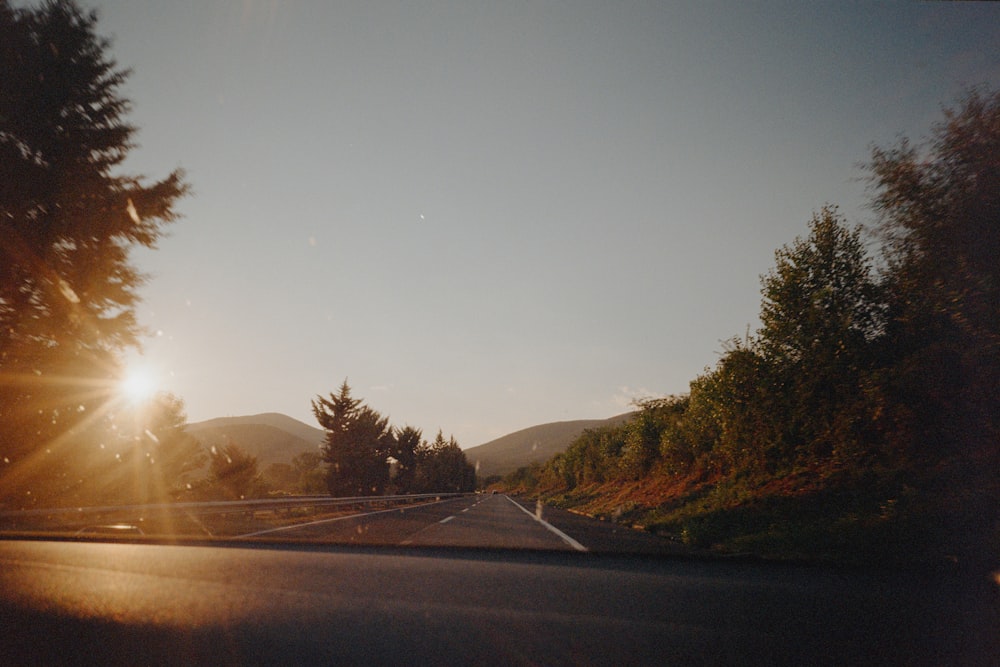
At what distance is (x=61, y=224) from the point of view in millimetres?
12062

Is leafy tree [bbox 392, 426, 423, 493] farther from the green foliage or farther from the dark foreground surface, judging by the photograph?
the dark foreground surface

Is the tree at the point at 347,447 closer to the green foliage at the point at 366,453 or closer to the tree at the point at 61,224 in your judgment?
the green foliage at the point at 366,453

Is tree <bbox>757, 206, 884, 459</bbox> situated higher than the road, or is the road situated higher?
tree <bbox>757, 206, 884, 459</bbox>

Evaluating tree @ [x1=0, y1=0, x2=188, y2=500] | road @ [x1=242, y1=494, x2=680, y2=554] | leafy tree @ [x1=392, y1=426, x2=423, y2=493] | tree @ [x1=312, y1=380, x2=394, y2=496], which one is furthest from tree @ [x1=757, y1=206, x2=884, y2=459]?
leafy tree @ [x1=392, y1=426, x2=423, y2=493]

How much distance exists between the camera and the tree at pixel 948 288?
7.85m

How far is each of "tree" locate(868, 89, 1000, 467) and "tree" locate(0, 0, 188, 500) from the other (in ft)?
59.5

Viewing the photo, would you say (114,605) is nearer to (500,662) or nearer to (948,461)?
(500,662)

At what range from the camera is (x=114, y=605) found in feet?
4.95

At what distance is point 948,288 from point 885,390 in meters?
2.60

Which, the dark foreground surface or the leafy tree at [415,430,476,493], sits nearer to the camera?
the dark foreground surface

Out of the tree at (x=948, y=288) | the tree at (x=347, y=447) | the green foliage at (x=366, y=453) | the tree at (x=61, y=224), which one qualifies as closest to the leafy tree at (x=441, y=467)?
the green foliage at (x=366, y=453)

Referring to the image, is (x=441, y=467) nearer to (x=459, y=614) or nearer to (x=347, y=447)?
(x=347, y=447)

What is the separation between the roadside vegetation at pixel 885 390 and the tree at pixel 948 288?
0.07 feet

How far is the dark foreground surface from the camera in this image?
1290mm
